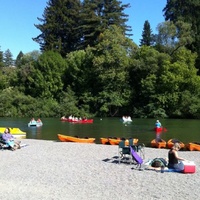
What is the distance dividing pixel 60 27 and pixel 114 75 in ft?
78.9

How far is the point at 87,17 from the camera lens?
76.6 meters

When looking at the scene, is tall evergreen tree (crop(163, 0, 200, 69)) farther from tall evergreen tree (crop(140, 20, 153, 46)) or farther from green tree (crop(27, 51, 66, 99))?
green tree (crop(27, 51, 66, 99))

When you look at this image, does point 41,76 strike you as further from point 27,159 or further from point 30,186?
point 30,186

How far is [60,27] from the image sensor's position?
3159 inches

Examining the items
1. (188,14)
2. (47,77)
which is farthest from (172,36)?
(47,77)

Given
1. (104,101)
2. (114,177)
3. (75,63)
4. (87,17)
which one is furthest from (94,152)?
(87,17)

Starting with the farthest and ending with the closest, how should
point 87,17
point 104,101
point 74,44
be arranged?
point 74,44 → point 87,17 → point 104,101

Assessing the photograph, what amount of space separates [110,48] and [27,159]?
164 ft

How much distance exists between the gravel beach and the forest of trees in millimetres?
42793

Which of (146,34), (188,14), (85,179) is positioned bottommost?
(85,179)

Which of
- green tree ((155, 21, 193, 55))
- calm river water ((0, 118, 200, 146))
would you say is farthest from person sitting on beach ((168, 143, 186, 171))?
green tree ((155, 21, 193, 55))

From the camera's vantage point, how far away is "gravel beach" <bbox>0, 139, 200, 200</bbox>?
410 inches

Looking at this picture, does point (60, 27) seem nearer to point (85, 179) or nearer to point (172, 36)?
point (172, 36)

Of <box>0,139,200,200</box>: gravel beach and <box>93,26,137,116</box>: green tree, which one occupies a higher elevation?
<box>93,26,137,116</box>: green tree
